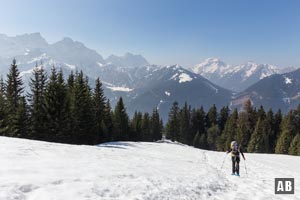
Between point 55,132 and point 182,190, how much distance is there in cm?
3545

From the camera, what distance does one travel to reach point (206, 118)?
132500mm

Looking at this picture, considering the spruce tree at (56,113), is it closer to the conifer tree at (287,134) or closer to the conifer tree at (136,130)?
the conifer tree at (136,130)

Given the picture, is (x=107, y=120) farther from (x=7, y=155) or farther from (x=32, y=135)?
(x=7, y=155)

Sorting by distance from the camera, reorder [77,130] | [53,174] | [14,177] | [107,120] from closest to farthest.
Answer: [14,177], [53,174], [77,130], [107,120]

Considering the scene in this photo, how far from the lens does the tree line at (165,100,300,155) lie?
82531 mm

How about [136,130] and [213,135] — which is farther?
[213,135]

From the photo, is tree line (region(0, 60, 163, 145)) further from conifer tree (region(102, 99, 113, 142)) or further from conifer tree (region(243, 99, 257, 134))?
conifer tree (region(243, 99, 257, 134))

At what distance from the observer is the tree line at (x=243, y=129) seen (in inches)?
3249

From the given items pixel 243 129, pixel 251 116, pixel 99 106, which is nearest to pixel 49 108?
pixel 99 106

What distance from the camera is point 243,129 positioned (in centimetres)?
9569

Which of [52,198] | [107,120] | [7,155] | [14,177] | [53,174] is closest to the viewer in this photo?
[52,198]

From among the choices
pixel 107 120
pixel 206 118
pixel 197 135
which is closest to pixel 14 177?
pixel 107 120

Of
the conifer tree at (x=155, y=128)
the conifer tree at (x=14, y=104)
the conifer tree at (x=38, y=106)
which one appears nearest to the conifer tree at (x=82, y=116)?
the conifer tree at (x=38, y=106)

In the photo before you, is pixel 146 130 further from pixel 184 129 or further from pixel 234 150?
pixel 234 150
